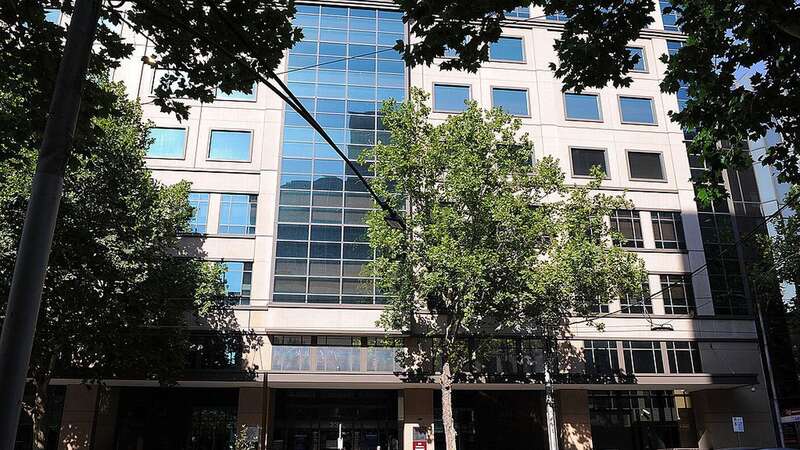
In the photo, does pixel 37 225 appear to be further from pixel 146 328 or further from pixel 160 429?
pixel 160 429

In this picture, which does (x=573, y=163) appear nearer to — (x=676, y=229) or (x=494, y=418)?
(x=676, y=229)

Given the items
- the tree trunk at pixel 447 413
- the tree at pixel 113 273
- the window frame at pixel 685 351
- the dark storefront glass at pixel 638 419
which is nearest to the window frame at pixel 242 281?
the tree at pixel 113 273

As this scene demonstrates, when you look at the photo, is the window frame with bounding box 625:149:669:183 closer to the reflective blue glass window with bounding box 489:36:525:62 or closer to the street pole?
the reflective blue glass window with bounding box 489:36:525:62

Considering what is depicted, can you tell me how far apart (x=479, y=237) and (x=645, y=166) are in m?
14.9

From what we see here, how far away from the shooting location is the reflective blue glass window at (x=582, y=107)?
35.2 meters

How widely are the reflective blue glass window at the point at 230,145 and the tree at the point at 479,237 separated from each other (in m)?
9.26

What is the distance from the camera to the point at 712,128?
1177 cm

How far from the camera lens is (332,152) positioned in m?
32.3

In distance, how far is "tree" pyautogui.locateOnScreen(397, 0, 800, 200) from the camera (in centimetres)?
891

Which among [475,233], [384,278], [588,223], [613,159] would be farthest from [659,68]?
[384,278]

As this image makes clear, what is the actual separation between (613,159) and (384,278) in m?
16.3

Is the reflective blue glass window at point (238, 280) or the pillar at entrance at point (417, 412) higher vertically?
the reflective blue glass window at point (238, 280)

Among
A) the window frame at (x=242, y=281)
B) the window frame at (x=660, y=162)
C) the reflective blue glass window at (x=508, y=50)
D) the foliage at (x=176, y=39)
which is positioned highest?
the reflective blue glass window at (x=508, y=50)

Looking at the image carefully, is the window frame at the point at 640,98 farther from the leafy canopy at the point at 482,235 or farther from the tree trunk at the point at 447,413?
the tree trunk at the point at 447,413
